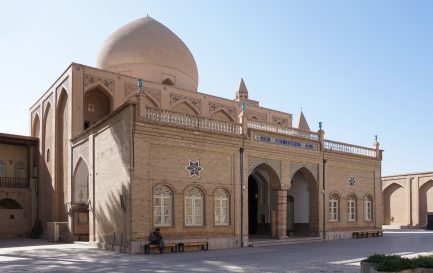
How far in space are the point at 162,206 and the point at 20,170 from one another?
625 inches

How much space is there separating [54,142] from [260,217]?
12.4 meters

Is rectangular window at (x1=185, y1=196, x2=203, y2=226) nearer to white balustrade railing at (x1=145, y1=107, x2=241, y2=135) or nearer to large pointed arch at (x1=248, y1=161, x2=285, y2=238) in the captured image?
white balustrade railing at (x1=145, y1=107, x2=241, y2=135)

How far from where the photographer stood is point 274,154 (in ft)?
72.2

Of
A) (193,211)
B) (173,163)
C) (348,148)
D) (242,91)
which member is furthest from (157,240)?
(242,91)

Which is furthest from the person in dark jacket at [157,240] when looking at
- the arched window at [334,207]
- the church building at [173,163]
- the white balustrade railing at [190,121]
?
the arched window at [334,207]

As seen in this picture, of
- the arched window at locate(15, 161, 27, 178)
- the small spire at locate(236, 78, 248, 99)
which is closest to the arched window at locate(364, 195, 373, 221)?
the small spire at locate(236, 78, 248, 99)

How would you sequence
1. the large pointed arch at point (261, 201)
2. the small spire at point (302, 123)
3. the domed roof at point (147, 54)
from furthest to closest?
the small spire at point (302, 123), the domed roof at point (147, 54), the large pointed arch at point (261, 201)

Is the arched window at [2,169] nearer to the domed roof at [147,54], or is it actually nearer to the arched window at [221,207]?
the domed roof at [147,54]

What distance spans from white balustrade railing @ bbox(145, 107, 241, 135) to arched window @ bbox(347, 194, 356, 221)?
9.61 m

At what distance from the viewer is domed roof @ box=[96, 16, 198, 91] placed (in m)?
29.0

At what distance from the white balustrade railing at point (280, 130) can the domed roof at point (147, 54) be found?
9.72 metres

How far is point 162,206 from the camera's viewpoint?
1755 centimetres

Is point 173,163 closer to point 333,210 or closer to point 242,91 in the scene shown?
point 333,210

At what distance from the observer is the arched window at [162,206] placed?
17312mm
